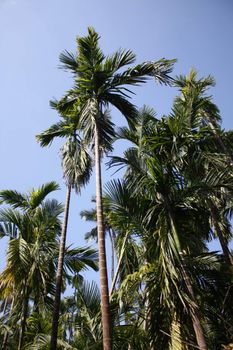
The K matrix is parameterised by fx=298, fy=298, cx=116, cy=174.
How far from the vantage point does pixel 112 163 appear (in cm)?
734

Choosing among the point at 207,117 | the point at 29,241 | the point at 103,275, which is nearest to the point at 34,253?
the point at 29,241

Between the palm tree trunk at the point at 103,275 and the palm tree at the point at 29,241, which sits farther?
the palm tree at the point at 29,241

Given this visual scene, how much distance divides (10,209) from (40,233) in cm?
116

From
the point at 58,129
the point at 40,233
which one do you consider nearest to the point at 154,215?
the point at 40,233

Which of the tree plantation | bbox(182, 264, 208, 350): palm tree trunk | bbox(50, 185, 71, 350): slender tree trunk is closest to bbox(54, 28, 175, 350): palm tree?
the tree plantation

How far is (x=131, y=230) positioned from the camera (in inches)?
259

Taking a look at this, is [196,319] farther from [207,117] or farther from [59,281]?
[207,117]

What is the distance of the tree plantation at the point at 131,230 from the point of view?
550 centimetres

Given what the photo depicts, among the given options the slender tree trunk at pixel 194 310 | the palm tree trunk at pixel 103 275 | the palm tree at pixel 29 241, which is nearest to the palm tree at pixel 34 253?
the palm tree at pixel 29 241

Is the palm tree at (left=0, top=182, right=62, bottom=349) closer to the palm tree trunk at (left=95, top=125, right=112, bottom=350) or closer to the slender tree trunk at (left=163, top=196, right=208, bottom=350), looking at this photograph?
the palm tree trunk at (left=95, top=125, right=112, bottom=350)

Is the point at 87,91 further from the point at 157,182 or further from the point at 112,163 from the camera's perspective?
the point at 157,182

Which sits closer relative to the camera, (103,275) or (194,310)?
(194,310)

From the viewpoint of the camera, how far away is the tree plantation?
18.0 ft

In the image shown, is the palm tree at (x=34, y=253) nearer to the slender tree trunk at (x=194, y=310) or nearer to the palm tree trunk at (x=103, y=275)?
the palm tree trunk at (x=103, y=275)
